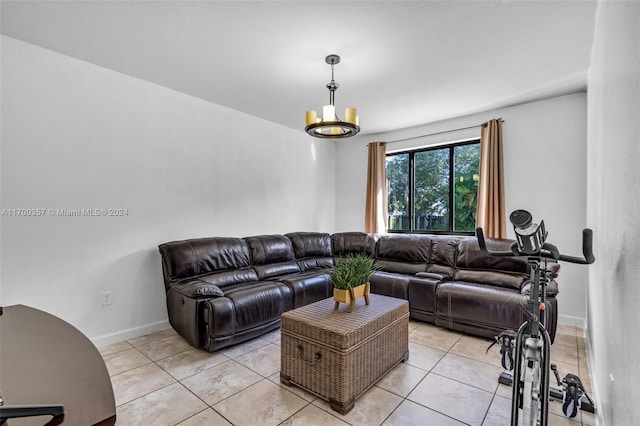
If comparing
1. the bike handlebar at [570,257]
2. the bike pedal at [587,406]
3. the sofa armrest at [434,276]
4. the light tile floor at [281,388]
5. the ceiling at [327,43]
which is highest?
the ceiling at [327,43]

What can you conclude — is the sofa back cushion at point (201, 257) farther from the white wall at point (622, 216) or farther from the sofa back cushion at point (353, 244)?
the white wall at point (622, 216)

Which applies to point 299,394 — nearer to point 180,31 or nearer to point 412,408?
point 412,408

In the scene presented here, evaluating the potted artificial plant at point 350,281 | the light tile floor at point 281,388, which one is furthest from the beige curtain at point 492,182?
the potted artificial plant at point 350,281

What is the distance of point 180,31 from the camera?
2.28 m

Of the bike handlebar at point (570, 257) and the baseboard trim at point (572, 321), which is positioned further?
the baseboard trim at point (572, 321)

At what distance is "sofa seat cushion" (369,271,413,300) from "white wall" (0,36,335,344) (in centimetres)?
184

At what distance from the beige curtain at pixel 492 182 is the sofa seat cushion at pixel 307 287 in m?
2.14

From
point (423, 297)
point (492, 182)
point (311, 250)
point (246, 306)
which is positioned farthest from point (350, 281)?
point (492, 182)

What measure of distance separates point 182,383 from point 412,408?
160cm

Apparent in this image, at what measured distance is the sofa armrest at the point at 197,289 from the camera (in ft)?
8.74

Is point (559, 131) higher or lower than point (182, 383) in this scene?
higher

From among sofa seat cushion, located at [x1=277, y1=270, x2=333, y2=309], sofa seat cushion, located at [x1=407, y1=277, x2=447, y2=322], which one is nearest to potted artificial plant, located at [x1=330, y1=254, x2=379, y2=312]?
sofa seat cushion, located at [x1=277, y1=270, x2=333, y2=309]

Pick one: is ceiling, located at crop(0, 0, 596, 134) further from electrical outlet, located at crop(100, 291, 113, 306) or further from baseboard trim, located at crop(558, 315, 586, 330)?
baseboard trim, located at crop(558, 315, 586, 330)

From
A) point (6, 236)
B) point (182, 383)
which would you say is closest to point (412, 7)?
point (182, 383)
